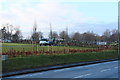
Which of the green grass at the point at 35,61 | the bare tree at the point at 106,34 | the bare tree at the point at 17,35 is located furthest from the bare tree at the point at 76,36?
the green grass at the point at 35,61

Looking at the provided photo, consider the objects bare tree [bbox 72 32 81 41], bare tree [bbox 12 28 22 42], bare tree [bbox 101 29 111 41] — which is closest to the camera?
bare tree [bbox 101 29 111 41]

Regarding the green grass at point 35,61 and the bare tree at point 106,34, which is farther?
the bare tree at point 106,34

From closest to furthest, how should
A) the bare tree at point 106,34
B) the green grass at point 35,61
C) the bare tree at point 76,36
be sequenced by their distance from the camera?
the green grass at point 35,61, the bare tree at point 106,34, the bare tree at point 76,36

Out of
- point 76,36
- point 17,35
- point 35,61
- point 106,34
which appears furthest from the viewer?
point 17,35

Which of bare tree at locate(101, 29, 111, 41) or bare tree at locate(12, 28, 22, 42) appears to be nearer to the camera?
bare tree at locate(101, 29, 111, 41)

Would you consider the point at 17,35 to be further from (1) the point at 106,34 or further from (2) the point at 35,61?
(2) the point at 35,61

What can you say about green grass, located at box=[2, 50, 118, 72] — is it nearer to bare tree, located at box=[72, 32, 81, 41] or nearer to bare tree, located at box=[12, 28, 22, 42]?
bare tree, located at box=[72, 32, 81, 41]

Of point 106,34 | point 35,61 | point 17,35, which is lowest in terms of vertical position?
point 35,61

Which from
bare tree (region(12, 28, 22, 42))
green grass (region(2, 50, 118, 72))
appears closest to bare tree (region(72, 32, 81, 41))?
bare tree (region(12, 28, 22, 42))

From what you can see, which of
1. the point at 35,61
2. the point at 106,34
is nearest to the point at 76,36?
the point at 106,34

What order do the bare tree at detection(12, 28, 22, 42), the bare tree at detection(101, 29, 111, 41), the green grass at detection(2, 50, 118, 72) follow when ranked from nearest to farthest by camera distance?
1. the green grass at detection(2, 50, 118, 72)
2. the bare tree at detection(101, 29, 111, 41)
3. the bare tree at detection(12, 28, 22, 42)

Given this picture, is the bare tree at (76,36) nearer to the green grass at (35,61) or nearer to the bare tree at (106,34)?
the bare tree at (106,34)

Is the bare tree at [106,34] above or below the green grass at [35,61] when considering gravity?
above

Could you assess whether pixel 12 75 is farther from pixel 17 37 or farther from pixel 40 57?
pixel 17 37
